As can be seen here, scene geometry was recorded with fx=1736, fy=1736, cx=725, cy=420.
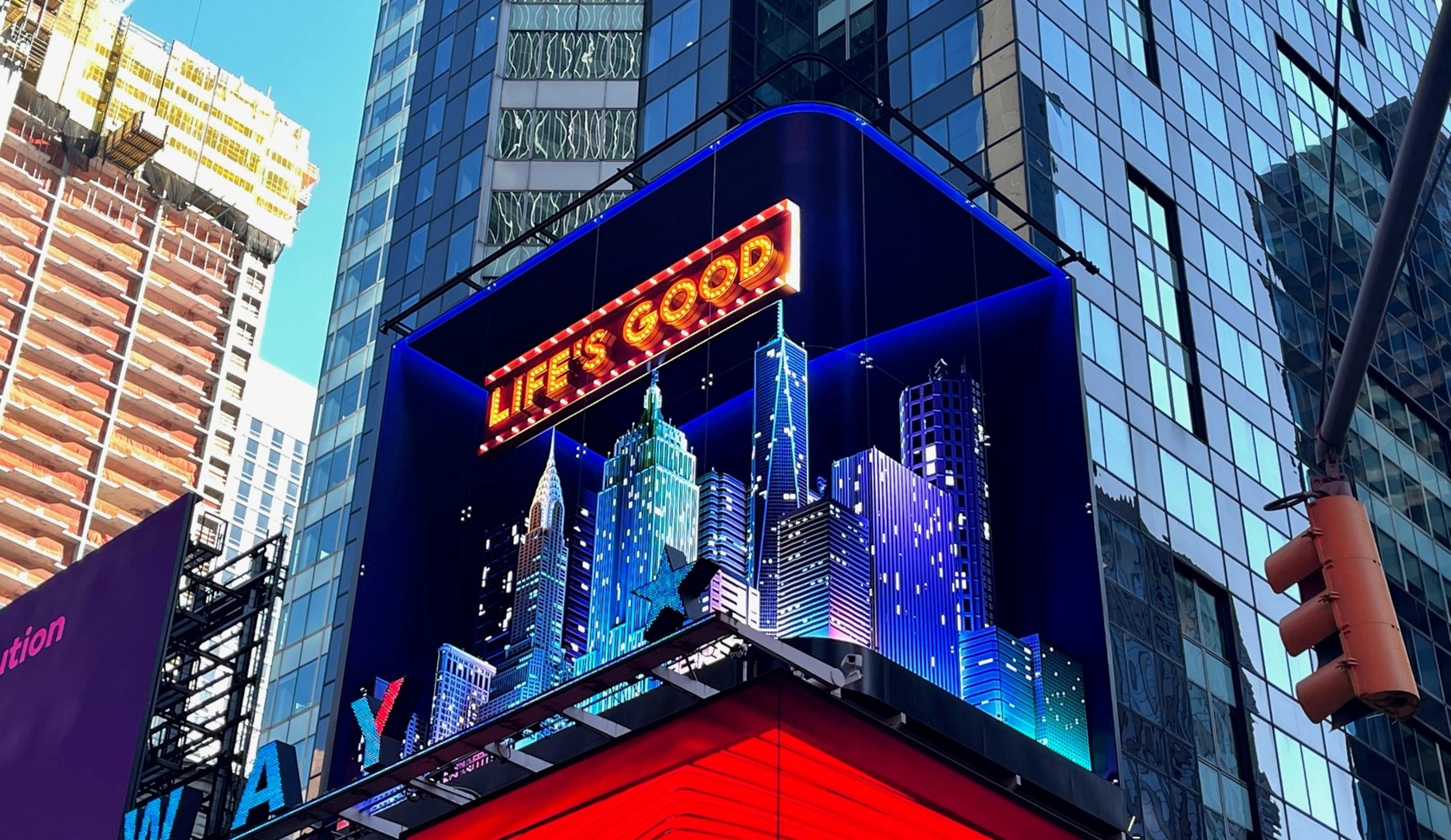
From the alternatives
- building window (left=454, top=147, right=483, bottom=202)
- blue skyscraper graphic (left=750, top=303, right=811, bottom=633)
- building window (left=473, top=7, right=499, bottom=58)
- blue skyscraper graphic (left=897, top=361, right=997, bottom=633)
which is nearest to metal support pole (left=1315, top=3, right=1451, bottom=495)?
blue skyscraper graphic (left=750, top=303, right=811, bottom=633)

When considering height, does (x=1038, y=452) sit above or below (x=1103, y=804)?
above

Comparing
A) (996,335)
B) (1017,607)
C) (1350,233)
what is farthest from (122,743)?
(1350,233)

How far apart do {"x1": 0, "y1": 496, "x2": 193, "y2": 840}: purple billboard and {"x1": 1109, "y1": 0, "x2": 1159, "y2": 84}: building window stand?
29.6m

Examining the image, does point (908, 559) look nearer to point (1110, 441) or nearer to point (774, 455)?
point (774, 455)

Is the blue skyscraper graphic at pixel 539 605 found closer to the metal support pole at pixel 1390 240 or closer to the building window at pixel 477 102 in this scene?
the metal support pole at pixel 1390 240

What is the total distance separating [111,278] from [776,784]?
143734mm

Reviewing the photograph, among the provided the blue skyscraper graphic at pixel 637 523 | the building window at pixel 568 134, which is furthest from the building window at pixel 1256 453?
the building window at pixel 568 134

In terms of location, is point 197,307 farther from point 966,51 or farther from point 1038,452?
point 1038,452

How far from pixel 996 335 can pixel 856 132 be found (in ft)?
15.0

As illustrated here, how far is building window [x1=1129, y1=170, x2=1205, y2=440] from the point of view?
38.8m

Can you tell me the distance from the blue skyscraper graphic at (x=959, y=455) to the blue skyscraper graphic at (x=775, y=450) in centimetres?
170

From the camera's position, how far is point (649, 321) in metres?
31.4

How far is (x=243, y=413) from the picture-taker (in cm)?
16038

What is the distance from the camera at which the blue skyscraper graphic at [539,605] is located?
99.2 feet
